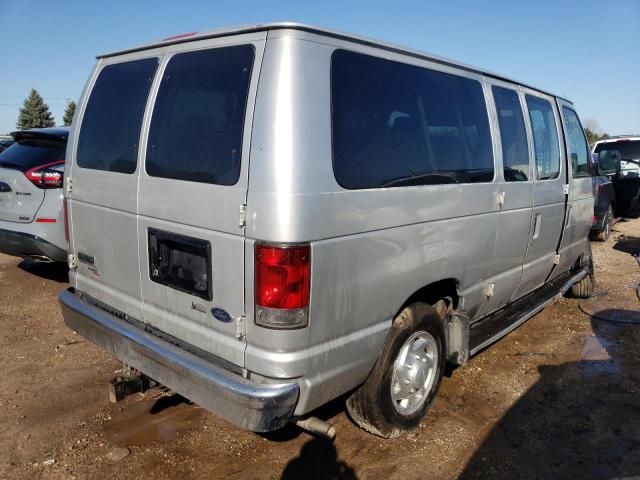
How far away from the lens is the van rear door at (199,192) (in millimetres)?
2412

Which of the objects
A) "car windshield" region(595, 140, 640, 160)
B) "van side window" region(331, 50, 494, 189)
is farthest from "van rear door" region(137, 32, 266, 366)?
"car windshield" region(595, 140, 640, 160)

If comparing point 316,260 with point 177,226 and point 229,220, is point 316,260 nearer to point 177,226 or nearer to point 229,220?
point 229,220

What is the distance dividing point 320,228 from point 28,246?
4.38 meters

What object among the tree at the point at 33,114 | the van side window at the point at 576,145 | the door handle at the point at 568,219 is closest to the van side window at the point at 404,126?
the door handle at the point at 568,219

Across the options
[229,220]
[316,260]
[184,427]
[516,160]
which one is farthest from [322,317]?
[516,160]

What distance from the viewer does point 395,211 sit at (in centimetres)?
271

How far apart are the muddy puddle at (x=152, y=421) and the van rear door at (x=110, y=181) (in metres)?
0.79

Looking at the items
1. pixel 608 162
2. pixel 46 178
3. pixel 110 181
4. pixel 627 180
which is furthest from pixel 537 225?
pixel 627 180

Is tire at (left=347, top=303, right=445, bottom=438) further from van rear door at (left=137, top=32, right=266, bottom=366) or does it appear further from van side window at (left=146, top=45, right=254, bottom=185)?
van side window at (left=146, top=45, right=254, bottom=185)

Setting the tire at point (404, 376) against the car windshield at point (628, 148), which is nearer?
the tire at point (404, 376)

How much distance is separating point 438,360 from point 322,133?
184cm

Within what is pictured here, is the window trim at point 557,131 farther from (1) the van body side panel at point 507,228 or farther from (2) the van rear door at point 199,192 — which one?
(2) the van rear door at point 199,192

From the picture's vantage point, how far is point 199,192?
253cm

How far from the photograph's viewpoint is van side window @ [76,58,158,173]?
2.97 m
